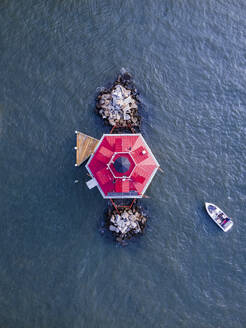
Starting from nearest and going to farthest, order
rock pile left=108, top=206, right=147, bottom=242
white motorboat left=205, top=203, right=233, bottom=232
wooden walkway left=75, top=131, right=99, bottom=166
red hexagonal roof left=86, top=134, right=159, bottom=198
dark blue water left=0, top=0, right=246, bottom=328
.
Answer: red hexagonal roof left=86, top=134, right=159, bottom=198
rock pile left=108, top=206, right=147, bottom=242
dark blue water left=0, top=0, right=246, bottom=328
wooden walkway left=75, top=131, right=99, bottom=166
white motorboat left=205, top=203, right=233, bottom=232

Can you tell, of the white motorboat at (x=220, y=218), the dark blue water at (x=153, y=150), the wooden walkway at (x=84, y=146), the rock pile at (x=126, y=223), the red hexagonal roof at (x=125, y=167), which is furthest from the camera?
the white motorboat at (x=220, y=218)

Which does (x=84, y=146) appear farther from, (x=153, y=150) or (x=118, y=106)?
(x=153, y=150)

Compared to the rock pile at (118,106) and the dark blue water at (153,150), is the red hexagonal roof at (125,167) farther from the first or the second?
the rock pile at (118,106)

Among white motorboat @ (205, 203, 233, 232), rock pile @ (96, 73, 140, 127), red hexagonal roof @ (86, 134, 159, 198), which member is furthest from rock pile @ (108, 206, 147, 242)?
rock pile @ (96, 73, 140, 127)

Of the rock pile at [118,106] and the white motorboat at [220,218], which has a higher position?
the rock pile at [118,106]

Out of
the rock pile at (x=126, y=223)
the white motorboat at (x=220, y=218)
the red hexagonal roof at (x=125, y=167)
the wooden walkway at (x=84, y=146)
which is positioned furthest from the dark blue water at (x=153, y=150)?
the red hexagonal roof at (x=125, y=167)

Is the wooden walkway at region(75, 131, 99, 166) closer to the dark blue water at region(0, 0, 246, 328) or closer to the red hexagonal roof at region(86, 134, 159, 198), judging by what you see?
the dark blue water at region(0, 0, 246, 328)

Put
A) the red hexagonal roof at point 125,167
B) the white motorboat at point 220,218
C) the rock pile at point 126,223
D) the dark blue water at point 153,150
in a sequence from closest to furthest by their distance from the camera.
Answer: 1. the red hexagonal roof at point 125,167
2. the rock pile at point 126,223
3. the dark blue water at point 153,150
4. the white motorboat at point 220,218
